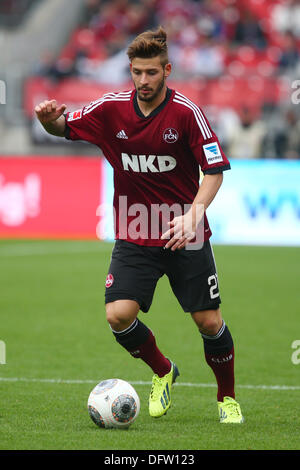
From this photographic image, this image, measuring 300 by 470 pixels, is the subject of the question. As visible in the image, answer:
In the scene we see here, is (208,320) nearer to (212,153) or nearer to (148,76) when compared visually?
(212,153)

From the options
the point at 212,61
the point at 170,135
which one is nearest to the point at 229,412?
the point at 170,135

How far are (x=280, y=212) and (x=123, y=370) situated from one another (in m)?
10.2

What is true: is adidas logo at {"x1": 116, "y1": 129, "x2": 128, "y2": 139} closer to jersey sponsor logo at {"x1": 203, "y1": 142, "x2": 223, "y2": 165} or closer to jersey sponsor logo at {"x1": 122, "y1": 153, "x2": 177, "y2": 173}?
jersey sponsor logo at {"x1": 122, "y1": 153, "x2": 177, "y2": 173}

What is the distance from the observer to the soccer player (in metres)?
5.25

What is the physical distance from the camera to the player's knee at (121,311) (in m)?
5.33

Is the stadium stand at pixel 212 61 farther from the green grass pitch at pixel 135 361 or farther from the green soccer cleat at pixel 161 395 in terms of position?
the green soccer cleat at pixel 161 395

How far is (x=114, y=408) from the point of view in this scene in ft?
16.8

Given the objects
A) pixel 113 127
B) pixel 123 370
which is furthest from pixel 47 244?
pixel 113 127

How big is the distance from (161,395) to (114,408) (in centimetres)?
55

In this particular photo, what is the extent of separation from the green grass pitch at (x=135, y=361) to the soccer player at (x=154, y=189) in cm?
43

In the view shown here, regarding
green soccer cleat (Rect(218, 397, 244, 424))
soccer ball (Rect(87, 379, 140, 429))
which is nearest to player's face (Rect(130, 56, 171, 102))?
soccer ball (Rect(87, 379, 140, 429))

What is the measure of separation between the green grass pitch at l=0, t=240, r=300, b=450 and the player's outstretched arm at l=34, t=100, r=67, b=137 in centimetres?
178

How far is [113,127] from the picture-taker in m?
5.50

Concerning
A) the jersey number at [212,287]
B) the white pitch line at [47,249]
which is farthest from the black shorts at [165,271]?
the white pitch line at [47,249]
